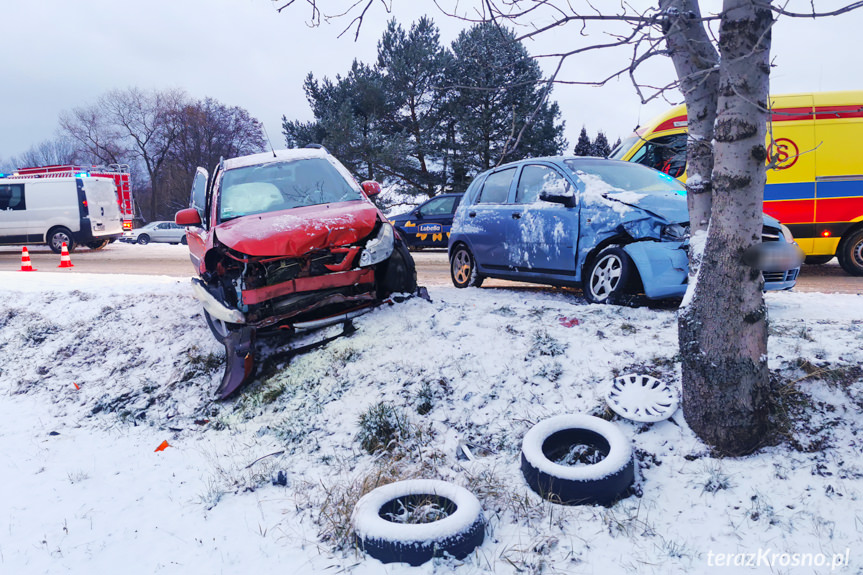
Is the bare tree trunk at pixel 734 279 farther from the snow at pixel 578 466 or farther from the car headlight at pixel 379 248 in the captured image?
the car headlight at pixel 379 248

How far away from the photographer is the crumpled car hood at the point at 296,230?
14.8 feet

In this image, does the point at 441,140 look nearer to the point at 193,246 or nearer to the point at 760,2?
the point at 193,246

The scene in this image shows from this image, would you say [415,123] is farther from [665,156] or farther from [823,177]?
[823,177]

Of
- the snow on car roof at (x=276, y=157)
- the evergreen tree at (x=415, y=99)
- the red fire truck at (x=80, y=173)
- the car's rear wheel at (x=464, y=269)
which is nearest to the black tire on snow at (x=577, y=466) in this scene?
the car's rear wheel at (x=464, y=269)

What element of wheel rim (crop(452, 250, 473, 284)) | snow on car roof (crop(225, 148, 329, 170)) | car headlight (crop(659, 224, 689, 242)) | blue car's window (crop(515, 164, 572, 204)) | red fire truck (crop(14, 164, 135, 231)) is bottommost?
wheel rim (crop(452, 250, 473, 284))

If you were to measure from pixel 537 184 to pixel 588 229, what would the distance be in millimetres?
1061

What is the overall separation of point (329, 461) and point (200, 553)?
3.26 feet

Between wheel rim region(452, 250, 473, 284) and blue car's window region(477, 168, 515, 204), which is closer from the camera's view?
blue car's window region(477, 168, 515, 204)

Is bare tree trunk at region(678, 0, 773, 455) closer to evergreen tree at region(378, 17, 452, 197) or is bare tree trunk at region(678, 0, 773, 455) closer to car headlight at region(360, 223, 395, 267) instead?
car headlight at region(360, 223, 395, 267)

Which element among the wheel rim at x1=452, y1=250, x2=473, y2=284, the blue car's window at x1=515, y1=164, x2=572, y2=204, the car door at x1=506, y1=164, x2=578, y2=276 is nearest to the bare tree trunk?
the car door at x1=506, y1=164, x2=578, y2=276

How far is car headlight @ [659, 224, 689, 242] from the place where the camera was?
5.06 meters

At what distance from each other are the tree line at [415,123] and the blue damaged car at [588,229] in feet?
51.7

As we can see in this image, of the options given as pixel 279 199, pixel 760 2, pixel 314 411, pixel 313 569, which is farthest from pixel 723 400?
pixel 279 199

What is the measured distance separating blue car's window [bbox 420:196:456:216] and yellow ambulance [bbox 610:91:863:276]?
6.69 metres
